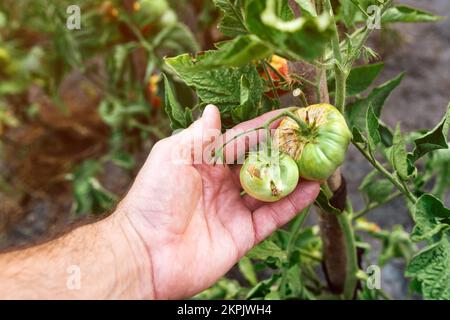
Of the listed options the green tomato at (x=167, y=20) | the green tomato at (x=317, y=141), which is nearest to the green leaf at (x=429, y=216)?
the green tomato at (x=317, y=141)

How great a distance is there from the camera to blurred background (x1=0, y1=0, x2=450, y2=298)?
54.6 inches

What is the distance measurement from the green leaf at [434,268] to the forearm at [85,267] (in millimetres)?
372

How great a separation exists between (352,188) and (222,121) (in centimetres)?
98

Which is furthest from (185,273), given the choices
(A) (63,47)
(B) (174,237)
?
(A) (63,47)

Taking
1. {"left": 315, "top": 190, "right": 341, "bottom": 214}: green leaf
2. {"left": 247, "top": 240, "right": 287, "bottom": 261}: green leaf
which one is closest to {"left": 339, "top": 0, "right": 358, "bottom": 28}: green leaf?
{"left": 315, "top": 190, "right": 341, "bottom": 214}: green leaf

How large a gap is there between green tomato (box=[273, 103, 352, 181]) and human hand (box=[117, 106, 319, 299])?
59 mm

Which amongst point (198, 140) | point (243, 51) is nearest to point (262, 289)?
point (198, 140)

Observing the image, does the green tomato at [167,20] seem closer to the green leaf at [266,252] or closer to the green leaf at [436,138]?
the green leaf at [266,252]

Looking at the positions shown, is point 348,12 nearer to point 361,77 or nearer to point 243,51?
point 361,77

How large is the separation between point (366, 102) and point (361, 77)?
4 cm

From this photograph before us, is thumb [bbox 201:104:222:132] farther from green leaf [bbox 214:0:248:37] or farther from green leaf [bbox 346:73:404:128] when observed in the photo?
green leaf [bbox 346:73:404:128]

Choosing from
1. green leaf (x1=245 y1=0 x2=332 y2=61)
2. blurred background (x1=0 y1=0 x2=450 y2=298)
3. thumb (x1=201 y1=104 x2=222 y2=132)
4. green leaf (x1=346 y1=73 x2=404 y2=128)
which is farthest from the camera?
blurred background (x1=0 y1=0 x2=450 y2=298)

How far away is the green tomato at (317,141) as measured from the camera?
687 mm

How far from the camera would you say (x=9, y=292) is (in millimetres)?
743
